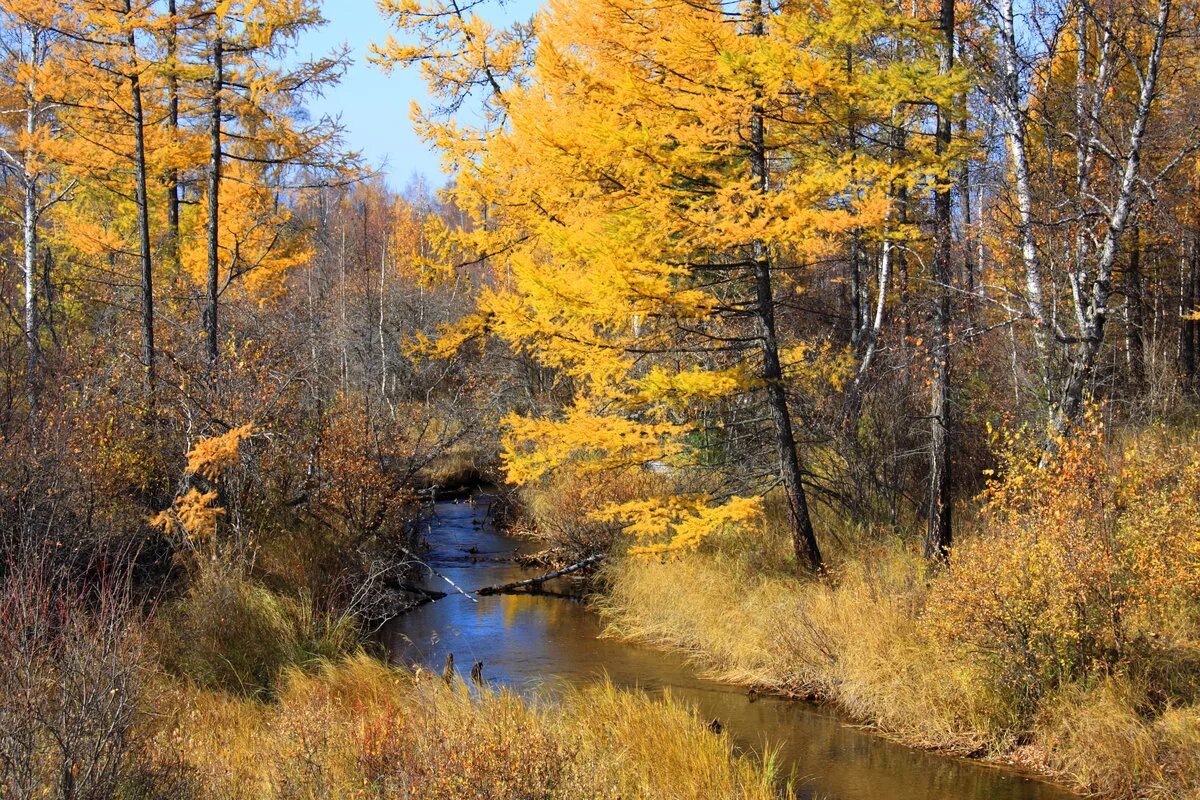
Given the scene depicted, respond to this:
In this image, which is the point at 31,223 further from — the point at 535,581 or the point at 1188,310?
the point at 1188,310

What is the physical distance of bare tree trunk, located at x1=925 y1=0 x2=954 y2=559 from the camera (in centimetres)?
1028

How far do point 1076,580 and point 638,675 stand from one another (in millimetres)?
4717

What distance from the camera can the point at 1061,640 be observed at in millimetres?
8211

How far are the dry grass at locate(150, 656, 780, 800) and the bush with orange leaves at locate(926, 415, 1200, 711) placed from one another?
2467 mm

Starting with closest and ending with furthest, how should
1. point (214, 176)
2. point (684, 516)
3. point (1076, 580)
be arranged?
point (1076, 580) → point (684, 516) → point (214, 176)

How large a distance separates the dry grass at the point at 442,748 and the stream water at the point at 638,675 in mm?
1259

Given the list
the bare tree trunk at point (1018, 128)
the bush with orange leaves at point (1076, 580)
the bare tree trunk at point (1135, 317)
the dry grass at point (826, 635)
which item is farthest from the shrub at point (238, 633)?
the bare tree trunk at point (1135, 317)

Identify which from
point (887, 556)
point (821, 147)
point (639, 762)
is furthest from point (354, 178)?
point (639, 762)

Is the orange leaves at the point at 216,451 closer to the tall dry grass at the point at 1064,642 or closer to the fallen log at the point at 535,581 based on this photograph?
the fallen log at the point at 535,581

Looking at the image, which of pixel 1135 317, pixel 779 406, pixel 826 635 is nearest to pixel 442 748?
pixel 826 635

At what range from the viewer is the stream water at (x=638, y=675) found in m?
8.02

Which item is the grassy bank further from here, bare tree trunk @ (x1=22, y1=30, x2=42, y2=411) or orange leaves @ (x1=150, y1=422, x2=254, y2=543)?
bare tree trunk @ (x1=22, y1=30, x2=42, y2=411)

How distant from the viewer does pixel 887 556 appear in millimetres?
11453

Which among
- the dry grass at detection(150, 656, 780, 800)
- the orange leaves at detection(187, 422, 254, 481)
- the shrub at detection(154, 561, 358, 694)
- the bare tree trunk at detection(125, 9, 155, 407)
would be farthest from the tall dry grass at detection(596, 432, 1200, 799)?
the bare tree trunk at detection(125, 9, 155, 407)
